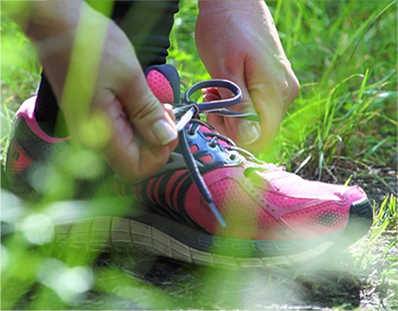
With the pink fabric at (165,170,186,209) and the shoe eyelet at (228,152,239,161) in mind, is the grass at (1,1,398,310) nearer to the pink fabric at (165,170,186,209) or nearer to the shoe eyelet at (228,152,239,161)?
the pink fabric at (165,170,186,209)

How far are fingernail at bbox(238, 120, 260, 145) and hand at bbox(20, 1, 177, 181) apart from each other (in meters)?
0.35

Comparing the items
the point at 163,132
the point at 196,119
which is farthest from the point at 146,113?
the point at 196,119

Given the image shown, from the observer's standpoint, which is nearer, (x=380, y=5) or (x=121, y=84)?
(x=121, y=84)

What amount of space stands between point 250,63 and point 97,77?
46 centimetres

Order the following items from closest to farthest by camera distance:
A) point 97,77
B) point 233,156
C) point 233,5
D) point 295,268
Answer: point 97,77
point 295,268
point 233,156
point 233,5

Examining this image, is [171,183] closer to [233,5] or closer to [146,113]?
[146,113]

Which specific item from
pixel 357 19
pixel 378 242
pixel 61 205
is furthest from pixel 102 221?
pixel 357 19

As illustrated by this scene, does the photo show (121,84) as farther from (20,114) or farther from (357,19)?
(357,19)

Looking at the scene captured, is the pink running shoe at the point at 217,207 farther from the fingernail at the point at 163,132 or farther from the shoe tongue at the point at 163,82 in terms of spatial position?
the fingernail at the point at 163,132

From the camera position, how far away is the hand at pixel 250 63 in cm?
122

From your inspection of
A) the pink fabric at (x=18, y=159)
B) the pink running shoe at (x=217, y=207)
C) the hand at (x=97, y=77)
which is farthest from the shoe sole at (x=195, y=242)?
the hand at (x=97, y=77)

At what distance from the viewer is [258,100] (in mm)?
1225

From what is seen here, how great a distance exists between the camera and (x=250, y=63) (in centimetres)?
123

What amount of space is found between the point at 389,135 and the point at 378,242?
2.65 feet
